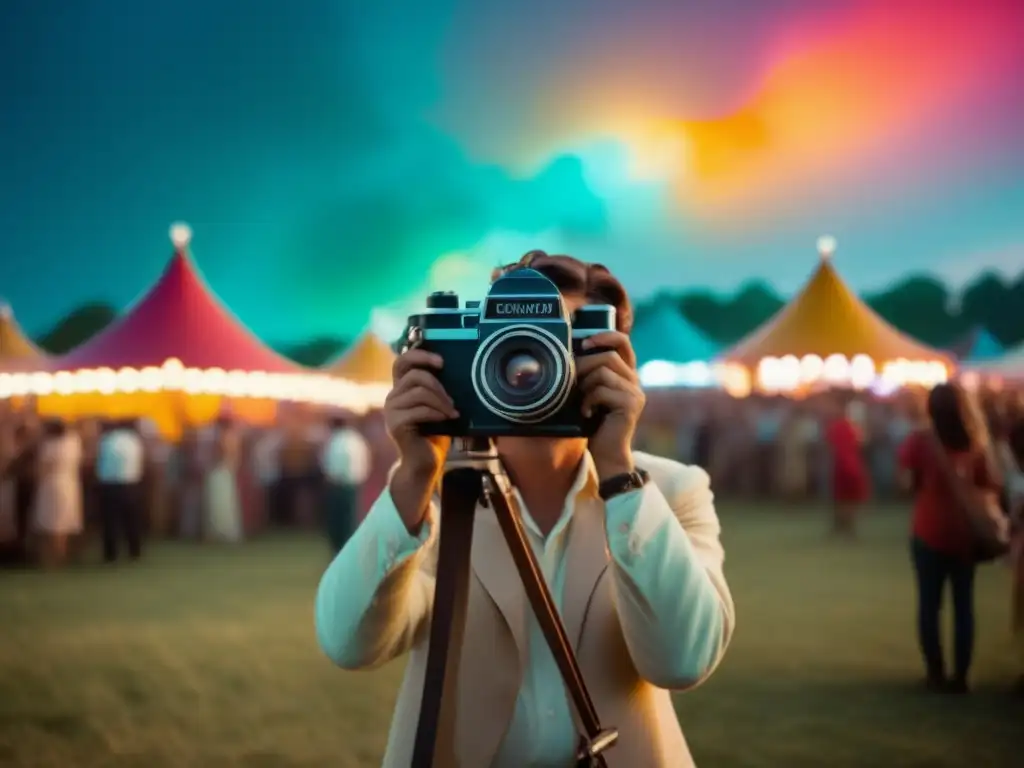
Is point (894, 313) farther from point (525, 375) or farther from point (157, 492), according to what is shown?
point (525, 375)

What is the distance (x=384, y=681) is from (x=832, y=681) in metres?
2.15

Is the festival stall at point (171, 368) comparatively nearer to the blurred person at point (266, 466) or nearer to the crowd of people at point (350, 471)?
the crowd of people at point (350, 471)

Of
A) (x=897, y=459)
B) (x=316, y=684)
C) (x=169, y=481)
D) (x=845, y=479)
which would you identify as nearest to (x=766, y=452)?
(x=845, y=479)

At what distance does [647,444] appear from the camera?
707 inches

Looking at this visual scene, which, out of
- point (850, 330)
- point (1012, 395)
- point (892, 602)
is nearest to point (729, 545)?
point (892, 602)

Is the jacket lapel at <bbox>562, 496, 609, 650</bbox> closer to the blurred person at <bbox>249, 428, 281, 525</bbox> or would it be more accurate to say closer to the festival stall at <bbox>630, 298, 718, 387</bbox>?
the blurred person at <bbox>249, 428, 281, 525</bbox>

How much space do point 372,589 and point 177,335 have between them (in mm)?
14231

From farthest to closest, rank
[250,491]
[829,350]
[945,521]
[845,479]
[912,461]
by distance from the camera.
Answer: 1. [829,350]
2. [250,491]
3. [845,479]
4. [912,461]
5. [945,521]

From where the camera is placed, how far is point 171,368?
47.8 feet

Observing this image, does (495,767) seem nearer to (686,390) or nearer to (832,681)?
(832,681)

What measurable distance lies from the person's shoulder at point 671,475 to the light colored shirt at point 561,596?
0.40 ft

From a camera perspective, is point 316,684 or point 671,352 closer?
point 316,684

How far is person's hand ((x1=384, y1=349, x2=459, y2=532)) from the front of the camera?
54.1 inches

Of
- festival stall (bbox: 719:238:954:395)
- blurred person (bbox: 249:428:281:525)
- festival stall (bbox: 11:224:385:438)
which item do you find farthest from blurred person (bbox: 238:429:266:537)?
festival stall (bbox: 719:238:954:395)
